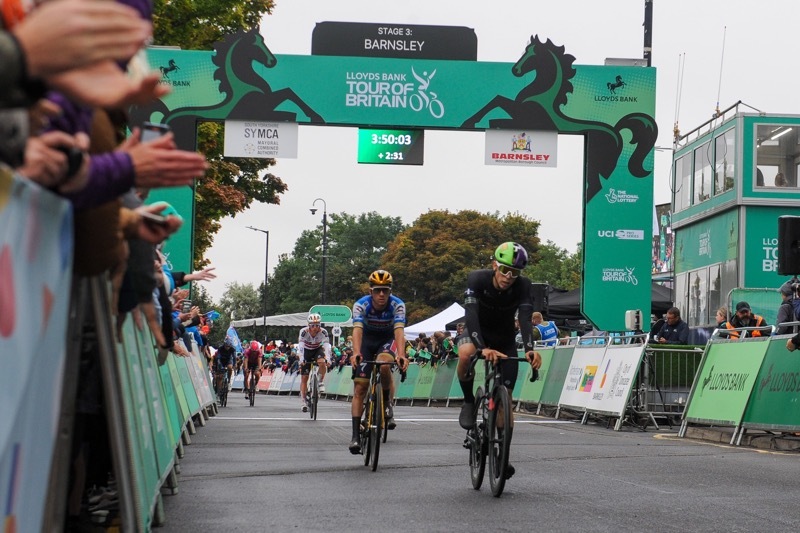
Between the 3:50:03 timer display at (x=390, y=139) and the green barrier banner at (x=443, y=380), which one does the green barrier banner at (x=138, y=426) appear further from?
the green barrier banner at (x=443, y=380)

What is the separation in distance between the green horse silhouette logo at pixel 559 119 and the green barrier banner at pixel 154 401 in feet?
63.3

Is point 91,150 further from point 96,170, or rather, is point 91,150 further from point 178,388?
point 178,388

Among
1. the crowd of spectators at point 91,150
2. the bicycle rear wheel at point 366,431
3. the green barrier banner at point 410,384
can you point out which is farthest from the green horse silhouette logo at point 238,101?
the crowd of spectators at point 91,150

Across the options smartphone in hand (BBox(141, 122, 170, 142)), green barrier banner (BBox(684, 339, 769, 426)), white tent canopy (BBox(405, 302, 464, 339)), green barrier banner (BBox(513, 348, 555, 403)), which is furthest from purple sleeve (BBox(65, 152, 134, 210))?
white tent canopy (BBox(405, 302, 464, 339))

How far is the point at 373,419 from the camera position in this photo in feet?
36.5

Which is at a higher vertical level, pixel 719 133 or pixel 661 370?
pixel 719 133

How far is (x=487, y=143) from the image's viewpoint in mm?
26172

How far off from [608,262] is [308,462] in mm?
15732

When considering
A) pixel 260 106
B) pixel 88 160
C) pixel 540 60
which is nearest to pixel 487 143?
pixel 540 60

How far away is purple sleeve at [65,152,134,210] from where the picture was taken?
3.42 meters

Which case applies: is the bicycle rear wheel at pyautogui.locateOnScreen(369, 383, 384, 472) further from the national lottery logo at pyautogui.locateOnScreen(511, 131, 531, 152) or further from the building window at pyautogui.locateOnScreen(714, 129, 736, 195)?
the building window at pyautogui.locateOnScreen(714, 129, 736, 195)

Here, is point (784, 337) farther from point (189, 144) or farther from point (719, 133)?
point (719, 133)

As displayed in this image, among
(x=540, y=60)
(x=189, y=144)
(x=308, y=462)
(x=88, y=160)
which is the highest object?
(x=540, y=60)

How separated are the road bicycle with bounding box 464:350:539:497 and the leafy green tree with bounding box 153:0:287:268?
2239 cm
